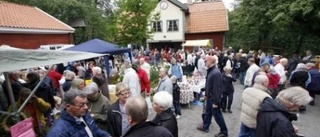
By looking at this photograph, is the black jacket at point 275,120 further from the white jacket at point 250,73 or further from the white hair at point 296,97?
the white jacket at point 250,73

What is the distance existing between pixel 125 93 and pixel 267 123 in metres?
1.98

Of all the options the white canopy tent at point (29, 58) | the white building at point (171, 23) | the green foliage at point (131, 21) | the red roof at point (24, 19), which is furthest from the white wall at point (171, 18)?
the white canopy tent at point (29, 58)

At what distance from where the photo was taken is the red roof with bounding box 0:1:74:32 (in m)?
15.1

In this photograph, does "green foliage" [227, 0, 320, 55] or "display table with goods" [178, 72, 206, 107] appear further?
"green foliage" [227, 0, 320, 55]

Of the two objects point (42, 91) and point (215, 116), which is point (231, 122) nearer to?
point (215, 116)

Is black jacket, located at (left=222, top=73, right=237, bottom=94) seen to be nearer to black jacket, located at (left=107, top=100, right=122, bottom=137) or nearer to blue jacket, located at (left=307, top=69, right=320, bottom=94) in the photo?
blue jacket, located at (left=307, top=69, right=320, bottom=94)

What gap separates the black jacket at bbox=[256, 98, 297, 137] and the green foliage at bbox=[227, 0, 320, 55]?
39.3ft

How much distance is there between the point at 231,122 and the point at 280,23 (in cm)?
1012

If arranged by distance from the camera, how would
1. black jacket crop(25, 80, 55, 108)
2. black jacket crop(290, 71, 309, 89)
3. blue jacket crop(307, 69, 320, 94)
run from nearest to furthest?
1. black jacket crop(25, 80, 55, 108)
2. black jacket crop(290, 71, 309, 89)
3. blue jacket crop(307, 69, 320, 94)

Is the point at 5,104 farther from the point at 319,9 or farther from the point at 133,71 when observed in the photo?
the point at 319,9

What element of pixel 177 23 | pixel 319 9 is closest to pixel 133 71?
pixel 319 9

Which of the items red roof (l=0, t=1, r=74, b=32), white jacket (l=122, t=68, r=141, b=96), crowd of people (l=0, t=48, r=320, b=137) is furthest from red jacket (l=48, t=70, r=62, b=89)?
red roof (l=0, t=1, r=74, b=32)

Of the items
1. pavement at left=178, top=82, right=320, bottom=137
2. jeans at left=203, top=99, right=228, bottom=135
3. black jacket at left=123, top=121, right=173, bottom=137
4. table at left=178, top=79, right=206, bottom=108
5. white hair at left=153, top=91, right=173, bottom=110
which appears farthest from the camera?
table at left=178, top=79, right=206, bottom=108

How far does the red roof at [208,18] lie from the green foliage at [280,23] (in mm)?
2630
